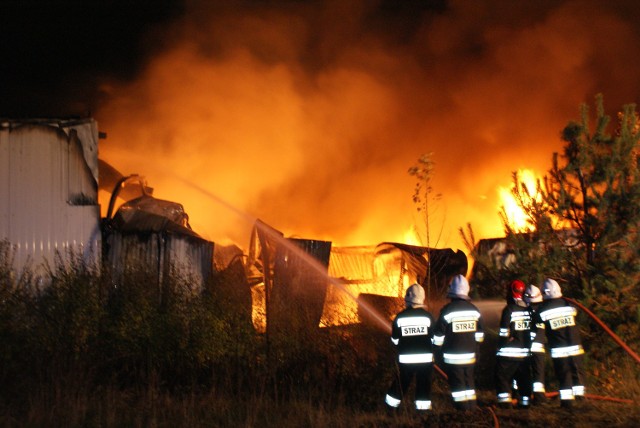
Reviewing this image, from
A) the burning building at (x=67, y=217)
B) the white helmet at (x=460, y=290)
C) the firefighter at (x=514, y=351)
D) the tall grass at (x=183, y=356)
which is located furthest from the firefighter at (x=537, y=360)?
the burning building at (x=67, y=217)

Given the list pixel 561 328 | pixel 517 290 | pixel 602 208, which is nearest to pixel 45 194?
pixel 517 290

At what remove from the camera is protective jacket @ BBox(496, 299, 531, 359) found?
9.07 m

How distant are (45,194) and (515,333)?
26.8 ft

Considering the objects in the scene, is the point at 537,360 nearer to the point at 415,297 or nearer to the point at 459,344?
the point at 459,344

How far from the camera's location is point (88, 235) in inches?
481

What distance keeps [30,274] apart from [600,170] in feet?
29.1

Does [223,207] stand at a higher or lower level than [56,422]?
higher

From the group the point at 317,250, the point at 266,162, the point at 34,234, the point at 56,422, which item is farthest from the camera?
the point at 266,162

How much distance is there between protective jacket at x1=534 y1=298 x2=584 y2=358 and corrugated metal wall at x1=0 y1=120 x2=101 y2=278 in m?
7.41

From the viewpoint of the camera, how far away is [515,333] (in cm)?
909

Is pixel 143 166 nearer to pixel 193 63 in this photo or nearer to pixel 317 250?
pixel 193 63

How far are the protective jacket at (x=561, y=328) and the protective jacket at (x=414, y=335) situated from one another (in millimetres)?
1703

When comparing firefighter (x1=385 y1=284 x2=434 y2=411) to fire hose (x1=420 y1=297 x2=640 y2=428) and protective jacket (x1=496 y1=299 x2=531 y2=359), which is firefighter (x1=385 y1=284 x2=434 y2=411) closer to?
fire hose (x1=420 y1=297 x2=640 y2=428)

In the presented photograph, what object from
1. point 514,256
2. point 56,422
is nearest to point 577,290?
point 514,256
